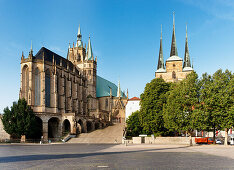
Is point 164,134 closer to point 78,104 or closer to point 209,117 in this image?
point 209,117

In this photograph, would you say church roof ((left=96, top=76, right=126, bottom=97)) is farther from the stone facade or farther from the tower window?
the tower window

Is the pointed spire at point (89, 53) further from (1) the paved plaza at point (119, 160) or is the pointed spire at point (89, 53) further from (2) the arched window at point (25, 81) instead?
(1) the paved plaza at point (119, 160)

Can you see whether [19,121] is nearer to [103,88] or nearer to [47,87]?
[47,87]

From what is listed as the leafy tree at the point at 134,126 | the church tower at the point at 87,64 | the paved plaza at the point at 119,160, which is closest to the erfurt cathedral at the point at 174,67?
the church tower at the point at 87,64

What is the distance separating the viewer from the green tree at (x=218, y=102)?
3562cm

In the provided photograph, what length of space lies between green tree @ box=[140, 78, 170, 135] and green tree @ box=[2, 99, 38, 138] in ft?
67.5

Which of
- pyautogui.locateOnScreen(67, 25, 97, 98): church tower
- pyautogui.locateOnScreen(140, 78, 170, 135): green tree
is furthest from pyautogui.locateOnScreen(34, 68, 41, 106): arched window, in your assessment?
pyautogui.locateOnScreen(67, 25, 97, 98): church tower

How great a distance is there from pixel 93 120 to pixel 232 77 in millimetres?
41614

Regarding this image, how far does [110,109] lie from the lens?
9762 centimetres

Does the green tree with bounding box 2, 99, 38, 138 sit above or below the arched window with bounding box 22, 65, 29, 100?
below

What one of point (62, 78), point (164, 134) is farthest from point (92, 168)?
point (62, 78)

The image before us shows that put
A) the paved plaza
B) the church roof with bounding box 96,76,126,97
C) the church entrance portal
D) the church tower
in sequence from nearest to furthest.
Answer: the paved plaza
the church entrance portal
the church tower
the church roof with bounding box 96,76,126,97

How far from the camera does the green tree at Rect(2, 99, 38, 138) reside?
5016cm

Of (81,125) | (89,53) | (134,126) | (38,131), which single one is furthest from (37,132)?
(89,53)
